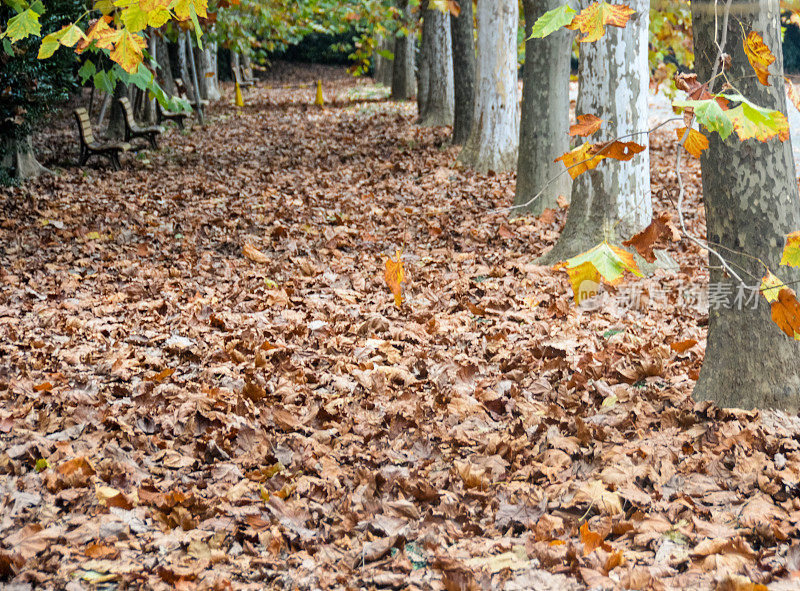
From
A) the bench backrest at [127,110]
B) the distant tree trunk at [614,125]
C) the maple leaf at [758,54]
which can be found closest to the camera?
the maple leaf at [758,54]

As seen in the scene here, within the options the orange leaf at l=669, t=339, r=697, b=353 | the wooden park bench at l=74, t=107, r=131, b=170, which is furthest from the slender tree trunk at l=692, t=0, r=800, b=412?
the wooden park bench at l=74, t=107, r=131, b=170

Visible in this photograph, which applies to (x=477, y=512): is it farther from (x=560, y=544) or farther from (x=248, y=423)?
(x=248, y=423)

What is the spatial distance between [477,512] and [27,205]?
7200mm

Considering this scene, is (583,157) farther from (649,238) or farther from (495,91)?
(495,91)

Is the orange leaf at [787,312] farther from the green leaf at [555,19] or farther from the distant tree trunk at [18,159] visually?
the distant tree trunk at [18,159]

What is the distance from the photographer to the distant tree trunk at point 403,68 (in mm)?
18672

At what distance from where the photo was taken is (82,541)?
8.61 feet

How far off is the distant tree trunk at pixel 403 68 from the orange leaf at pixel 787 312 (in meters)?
16.9

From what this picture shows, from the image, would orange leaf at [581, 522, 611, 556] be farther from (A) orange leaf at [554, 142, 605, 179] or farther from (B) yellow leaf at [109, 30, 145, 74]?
(B) yellow leaf at [109, 30, 145, 74]

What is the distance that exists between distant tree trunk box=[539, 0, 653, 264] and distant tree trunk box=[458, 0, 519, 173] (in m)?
4.02

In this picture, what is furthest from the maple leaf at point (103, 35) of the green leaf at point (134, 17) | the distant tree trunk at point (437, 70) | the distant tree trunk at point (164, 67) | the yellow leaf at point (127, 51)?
the distant tree trunk at point (164, 67)

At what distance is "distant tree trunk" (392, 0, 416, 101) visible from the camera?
18.7m

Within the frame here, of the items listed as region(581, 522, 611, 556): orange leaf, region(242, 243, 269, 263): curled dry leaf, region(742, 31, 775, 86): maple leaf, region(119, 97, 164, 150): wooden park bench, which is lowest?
region(581, 522, 611, 556): orange leaf

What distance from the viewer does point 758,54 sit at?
8.15 feet
